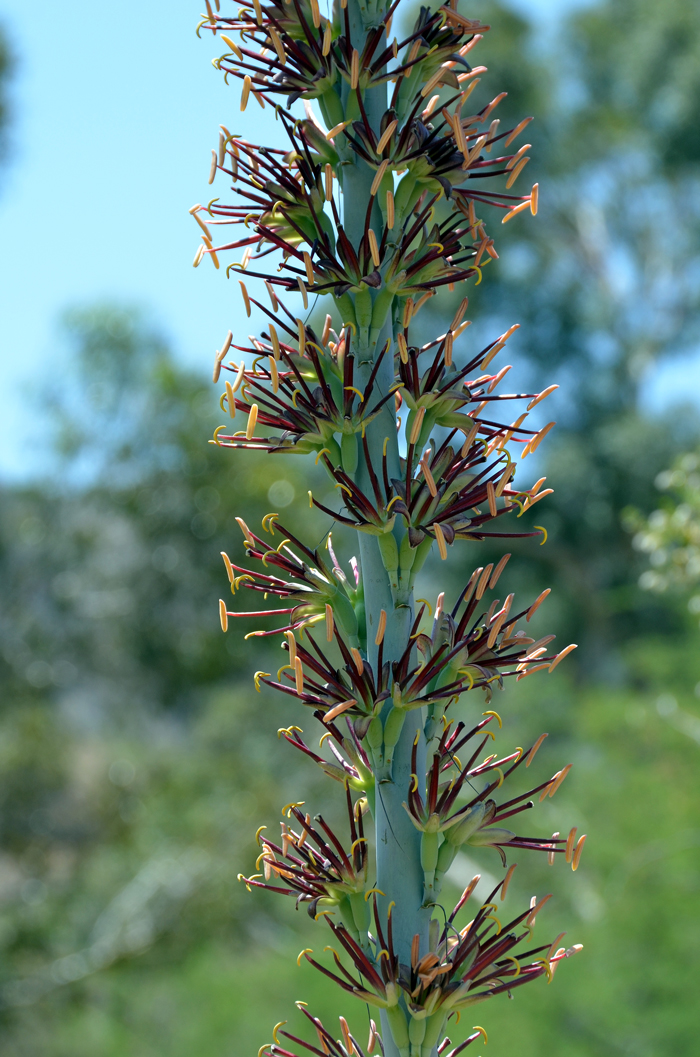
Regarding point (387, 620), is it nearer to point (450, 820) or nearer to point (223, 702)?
point (450, 820)

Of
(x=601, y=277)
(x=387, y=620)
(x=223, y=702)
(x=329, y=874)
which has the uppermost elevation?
(x=601, y=277)

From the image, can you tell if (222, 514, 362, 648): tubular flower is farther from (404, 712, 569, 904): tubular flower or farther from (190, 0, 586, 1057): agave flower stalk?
(404, 712, 569, 904): tubular flower

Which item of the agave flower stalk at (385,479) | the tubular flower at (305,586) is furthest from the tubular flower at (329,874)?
the tubular flower at (305,586)

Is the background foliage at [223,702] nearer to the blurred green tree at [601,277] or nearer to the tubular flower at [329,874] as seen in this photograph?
the blurred green tree at [601,277]

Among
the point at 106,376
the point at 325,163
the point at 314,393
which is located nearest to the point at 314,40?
the point at 325,163

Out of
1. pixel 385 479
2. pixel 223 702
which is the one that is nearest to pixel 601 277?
pixel 223 702

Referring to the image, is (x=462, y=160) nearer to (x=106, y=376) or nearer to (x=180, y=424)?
(x=180, y=424)
